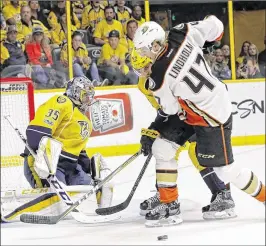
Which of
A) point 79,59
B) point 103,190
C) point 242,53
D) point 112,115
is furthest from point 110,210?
point 242,53

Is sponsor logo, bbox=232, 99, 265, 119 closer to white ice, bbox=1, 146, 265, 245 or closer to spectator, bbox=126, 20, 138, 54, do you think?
spectator, bbox=126, 20, 138, 54

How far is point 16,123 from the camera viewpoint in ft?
10.7

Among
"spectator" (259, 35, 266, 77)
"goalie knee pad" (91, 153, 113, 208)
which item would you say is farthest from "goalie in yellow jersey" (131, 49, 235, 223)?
"spectator" (259, 35, 266, 77)

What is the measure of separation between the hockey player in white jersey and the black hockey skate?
16.0 inches

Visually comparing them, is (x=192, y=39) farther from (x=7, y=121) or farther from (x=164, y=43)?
(x=7, y=121)

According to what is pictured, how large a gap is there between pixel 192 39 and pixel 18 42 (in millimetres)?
2263

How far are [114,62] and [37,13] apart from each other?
2.06 ft

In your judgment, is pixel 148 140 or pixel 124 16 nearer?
pixel 148 140

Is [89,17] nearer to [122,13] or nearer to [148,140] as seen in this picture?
[122,13]

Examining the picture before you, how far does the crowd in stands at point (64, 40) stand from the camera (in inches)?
185

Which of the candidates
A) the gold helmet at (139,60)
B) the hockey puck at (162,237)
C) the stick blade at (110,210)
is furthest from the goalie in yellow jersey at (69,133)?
the hockey puck at (162,237)

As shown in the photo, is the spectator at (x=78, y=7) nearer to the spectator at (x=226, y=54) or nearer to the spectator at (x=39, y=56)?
the spectator at (x=39, y=56)

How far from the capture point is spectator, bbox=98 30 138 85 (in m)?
4.81

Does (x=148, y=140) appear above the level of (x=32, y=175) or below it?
above
